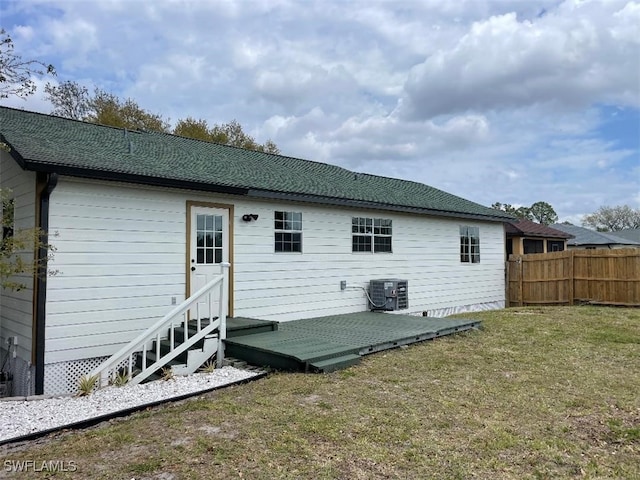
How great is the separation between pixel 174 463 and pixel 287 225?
5.98m

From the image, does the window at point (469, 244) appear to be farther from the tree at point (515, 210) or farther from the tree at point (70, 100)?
the tree at point (515, 210)

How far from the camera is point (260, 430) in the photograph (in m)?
3.62

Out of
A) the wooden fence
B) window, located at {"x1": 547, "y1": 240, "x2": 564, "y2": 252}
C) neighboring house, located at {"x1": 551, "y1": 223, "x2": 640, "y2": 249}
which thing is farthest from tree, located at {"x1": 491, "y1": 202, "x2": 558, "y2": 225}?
the wooden fence

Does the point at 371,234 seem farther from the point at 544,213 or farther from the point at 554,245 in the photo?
the point at 544,213

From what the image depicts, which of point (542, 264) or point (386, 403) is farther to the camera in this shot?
point (542, 264)

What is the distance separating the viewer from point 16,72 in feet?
16.2

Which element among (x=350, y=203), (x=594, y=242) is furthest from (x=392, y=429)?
(x=594, y=242)

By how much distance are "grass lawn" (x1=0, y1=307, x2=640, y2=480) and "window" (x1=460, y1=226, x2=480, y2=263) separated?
698 centimetres

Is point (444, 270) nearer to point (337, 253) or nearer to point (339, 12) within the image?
point (337, 253)

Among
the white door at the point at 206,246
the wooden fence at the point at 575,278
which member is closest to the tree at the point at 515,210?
the wooden fence at the point at 575,278

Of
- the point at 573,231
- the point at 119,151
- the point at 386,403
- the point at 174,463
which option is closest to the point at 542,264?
the point at 386,403

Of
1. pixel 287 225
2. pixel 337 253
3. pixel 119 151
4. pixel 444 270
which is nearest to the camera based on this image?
pixel 119 151

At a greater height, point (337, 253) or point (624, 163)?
point (624, 163)

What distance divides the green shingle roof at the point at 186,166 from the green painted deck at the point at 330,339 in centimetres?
248
